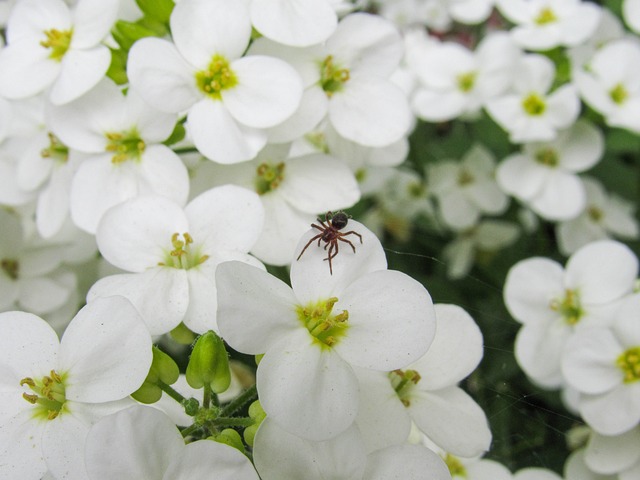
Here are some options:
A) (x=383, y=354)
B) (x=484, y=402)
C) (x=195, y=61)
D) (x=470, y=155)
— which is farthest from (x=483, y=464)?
(x=470, y=155)

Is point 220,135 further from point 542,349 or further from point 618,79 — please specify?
point 618,79

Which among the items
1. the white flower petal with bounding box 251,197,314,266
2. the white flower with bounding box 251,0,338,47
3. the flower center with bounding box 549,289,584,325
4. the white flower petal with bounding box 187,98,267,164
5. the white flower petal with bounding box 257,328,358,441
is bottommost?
the flower center with bounding box 549,289,584,325

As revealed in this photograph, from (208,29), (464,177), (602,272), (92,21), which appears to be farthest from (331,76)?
(464,177)

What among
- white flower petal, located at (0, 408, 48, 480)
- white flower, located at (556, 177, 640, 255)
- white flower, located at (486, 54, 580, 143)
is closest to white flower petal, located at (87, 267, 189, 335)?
white flower petal, located at (0, 408, 48, 480)

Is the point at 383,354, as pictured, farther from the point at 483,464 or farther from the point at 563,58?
the point at 563,58

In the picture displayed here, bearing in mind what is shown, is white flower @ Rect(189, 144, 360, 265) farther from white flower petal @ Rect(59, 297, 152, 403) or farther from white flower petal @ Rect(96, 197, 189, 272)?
white flower petal @ Rect(59, 297, 152, 403)

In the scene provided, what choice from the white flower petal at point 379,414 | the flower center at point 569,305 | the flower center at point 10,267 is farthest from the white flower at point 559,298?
the flower center at point 10,267

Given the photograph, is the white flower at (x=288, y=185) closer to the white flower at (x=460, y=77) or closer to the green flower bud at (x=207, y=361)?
the green flower bud at (x=207, y=361)
